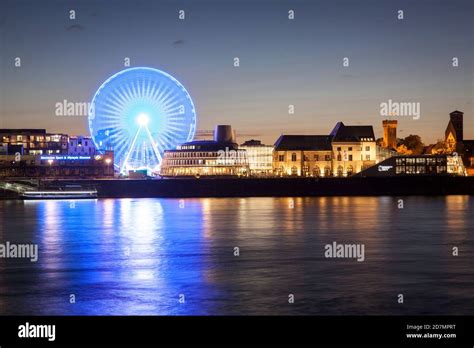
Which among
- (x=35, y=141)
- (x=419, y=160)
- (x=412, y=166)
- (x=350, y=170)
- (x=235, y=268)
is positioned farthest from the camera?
(x=35, y=141)

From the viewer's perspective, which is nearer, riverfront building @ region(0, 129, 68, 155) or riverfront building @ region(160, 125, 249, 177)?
riverfront building @ region(0, 129, 68, 155)

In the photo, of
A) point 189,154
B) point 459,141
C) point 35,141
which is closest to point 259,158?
point 189,154

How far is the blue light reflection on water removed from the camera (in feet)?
66.6

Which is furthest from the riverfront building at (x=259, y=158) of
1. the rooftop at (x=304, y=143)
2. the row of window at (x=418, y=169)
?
the row of window at (x=418, y=169)

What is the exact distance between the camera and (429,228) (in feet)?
145

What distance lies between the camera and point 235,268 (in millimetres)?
27062

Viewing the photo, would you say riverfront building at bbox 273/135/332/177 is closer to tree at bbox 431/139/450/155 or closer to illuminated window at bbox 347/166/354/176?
illuminated window at bbox 347/166/354/176

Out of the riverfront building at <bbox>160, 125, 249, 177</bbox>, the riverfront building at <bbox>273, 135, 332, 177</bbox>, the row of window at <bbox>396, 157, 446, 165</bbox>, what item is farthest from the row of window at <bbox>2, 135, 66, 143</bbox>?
the row of window at <bbox>396, 157, 446, 165</bbox>

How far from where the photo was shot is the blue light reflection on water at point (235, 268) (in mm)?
20312

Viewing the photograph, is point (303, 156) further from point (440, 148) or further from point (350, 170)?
point (440, 148)

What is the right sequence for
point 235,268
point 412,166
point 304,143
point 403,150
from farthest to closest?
point 403,150 → point 304,143 → point 412,166 → point 235,268

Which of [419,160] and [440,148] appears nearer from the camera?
[419,160]

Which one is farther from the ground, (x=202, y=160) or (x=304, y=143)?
(x=304, y=143)
